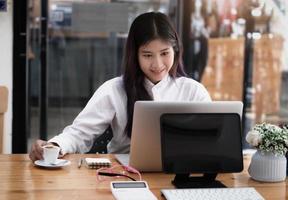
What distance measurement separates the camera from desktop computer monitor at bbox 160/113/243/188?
1606mm

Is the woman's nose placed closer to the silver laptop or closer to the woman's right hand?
the silver laptop

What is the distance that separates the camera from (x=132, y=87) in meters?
2.15

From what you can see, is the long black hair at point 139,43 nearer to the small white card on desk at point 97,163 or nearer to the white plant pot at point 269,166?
the small white card on desk at point 97,163

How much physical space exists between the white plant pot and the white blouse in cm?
60

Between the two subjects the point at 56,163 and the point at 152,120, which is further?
the point at 56,163

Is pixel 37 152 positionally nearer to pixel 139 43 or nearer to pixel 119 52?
pixel 139 43

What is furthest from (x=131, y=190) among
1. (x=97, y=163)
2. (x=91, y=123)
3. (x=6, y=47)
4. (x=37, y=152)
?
(x=6, y=47)

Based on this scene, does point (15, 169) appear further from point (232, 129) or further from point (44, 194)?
point (232, 129)

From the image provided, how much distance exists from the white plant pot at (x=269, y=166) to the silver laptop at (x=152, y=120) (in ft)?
0.59

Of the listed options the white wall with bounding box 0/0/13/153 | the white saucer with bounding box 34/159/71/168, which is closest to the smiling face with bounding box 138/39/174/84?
the white saucer with bounding box 34/159/71/168

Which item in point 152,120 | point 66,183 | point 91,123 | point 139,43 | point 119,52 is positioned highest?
point 139,43

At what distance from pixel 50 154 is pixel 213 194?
0.66 meters

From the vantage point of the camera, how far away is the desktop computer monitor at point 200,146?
5.27 ft

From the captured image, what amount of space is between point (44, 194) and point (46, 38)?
8.55ft
